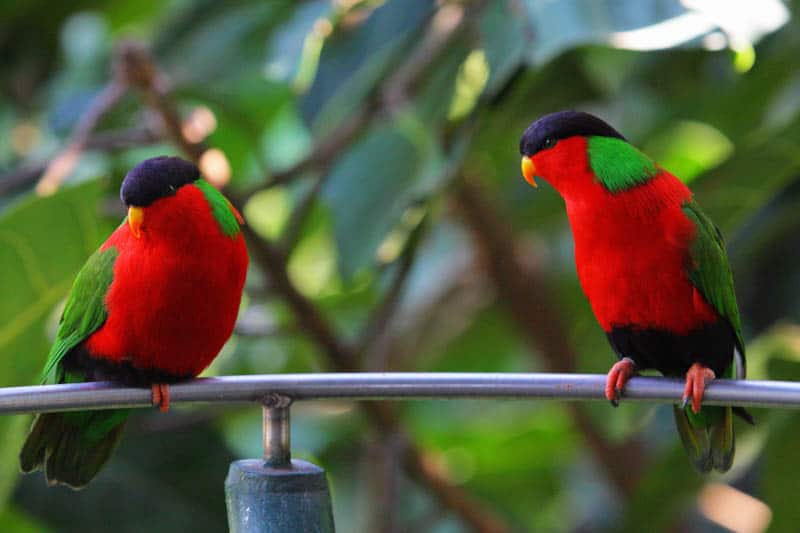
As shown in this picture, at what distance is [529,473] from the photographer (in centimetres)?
444

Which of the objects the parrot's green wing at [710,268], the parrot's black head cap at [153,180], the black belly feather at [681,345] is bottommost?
the black belly feather at [681,345]

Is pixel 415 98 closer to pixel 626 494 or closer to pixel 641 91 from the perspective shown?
pixel 641 91

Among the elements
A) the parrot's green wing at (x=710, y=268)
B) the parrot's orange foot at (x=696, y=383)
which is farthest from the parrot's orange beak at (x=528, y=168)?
the parrot's orange foot at (x=696, y=383)

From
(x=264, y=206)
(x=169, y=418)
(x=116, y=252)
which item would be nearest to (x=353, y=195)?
(x=169, y=418)

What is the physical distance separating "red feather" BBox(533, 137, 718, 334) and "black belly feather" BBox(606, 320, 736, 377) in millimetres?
15

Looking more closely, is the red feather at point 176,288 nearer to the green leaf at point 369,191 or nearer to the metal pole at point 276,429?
the metal pole at point 276,429

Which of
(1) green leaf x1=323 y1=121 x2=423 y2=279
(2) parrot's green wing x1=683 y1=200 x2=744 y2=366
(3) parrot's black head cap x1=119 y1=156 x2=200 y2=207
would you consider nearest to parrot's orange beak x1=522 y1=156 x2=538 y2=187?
(2) parrot's green wing x1=683 y1=200 x2=744 y2=366

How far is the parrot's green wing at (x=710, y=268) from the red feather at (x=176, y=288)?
0.77 metres

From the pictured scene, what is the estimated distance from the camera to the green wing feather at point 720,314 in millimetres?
2092

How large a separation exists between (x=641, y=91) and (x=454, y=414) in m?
1.64

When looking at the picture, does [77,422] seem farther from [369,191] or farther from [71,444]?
[369,191]

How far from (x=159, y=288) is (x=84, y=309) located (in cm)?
20

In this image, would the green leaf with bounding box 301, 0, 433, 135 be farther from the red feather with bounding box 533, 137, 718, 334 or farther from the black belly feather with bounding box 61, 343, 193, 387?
the black belly feather with bounding box 61, 343, 193, 387

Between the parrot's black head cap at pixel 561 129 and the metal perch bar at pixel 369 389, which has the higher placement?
the parrot's black head cap at pixel 561 129
